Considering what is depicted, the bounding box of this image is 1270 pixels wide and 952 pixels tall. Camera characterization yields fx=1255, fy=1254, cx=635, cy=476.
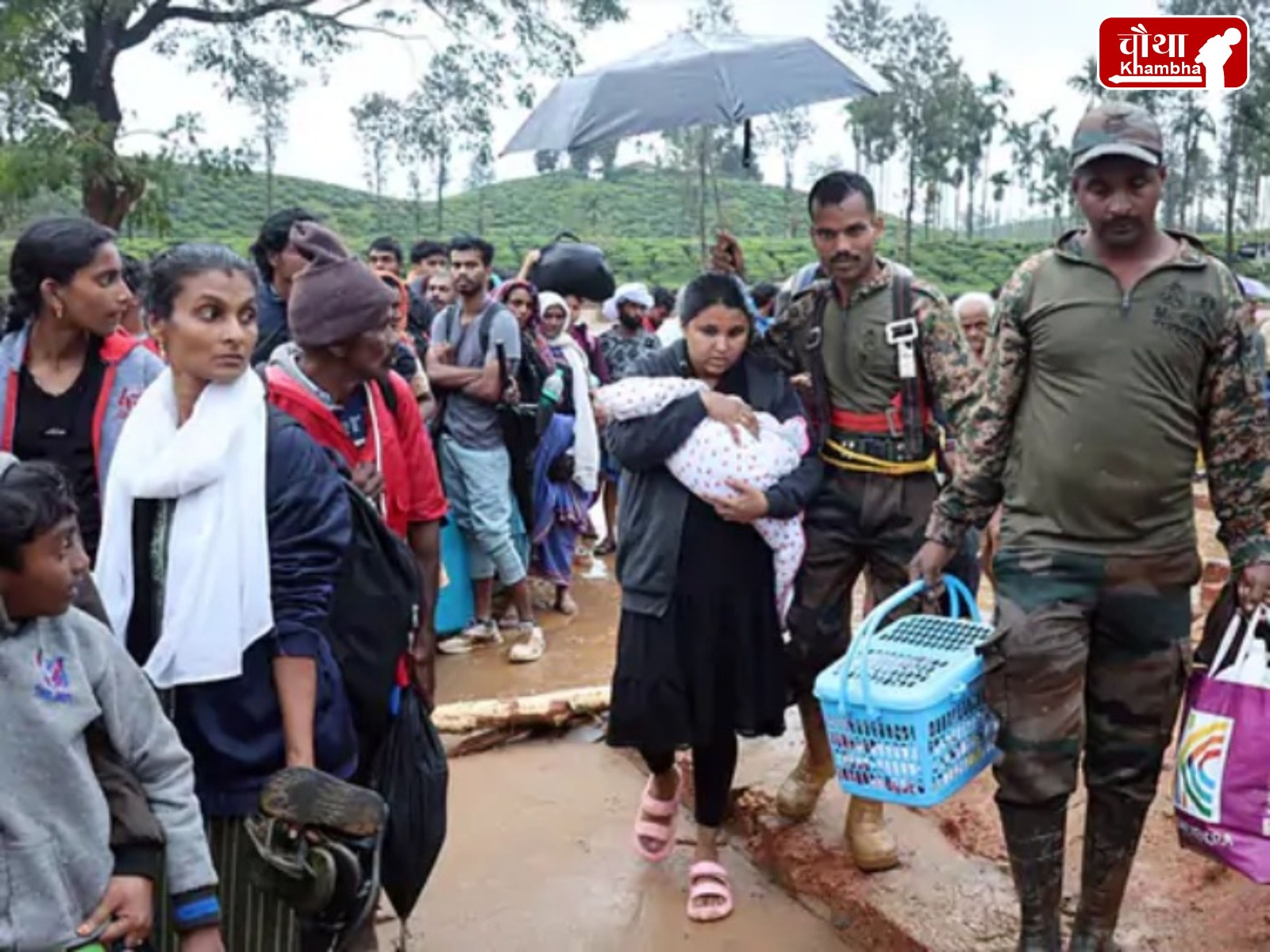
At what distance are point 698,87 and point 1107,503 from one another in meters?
2.77

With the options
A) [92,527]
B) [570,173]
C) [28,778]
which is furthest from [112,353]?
[570,173]

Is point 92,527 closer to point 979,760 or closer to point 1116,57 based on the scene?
point 979,760

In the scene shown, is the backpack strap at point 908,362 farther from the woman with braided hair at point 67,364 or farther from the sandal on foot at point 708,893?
the woman with braided hair at point 67,364

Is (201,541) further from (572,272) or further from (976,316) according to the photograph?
(572,272)

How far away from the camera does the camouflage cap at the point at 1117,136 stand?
2645 millimetres

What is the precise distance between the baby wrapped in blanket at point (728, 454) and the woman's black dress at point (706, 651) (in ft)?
0.17

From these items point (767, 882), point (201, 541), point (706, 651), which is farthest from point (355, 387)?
point (767, 882)

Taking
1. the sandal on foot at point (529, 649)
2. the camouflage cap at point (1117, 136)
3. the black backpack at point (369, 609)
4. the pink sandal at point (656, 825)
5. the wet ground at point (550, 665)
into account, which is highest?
the camouflage cap at point (1117, 136)

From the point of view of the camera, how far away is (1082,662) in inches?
109

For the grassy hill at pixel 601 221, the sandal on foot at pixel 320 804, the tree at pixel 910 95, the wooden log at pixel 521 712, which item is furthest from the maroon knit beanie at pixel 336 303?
the tree at pixel 910 95

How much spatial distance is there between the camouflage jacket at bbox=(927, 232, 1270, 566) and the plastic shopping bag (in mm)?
229

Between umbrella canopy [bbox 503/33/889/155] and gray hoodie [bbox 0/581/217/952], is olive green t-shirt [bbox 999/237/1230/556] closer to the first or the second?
gray hoodie [bbox 0/581/217/952]

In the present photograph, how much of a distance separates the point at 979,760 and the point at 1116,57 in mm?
6529

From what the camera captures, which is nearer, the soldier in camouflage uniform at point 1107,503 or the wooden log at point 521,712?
the soldier in camouflage uniform at point 1107,503
